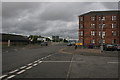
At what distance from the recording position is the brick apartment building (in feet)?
184

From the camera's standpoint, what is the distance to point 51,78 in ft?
18.3

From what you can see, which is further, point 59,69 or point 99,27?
point 99,27

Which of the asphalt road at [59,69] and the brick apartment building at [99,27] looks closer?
the asphalt road at [59,69]

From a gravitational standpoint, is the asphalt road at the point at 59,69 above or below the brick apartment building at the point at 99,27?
below

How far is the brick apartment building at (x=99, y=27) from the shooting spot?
5616 centimetres

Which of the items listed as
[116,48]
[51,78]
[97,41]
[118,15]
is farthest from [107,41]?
[51,78]

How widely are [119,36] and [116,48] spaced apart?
31029 mm

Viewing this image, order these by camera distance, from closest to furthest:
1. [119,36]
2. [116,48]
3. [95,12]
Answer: [116,48], [119,36], [95,12]

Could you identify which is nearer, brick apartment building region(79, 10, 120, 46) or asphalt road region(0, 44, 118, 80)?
asphalt road region(0, 44, 118, 80)

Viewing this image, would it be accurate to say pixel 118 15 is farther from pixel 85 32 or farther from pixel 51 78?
pixel 51 78

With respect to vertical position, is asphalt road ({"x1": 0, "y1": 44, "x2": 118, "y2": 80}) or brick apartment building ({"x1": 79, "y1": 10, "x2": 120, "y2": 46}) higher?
brick apartment building ({"x1": 79, "y1": 10, "x2": 120, "y2": 46})

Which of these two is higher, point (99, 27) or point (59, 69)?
point (99, 27)

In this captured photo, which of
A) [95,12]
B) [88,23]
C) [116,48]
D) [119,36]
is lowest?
[116,48]

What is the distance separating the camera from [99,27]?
191 ft
